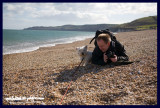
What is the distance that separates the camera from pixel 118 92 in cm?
357

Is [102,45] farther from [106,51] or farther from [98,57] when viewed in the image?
[98,57]

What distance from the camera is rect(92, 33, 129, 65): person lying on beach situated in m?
5.08

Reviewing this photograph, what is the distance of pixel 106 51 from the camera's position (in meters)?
5.60

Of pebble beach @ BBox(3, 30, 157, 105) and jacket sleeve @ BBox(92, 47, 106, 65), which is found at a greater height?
jacket sleeve @ BBox(92, 47, 106, 65)

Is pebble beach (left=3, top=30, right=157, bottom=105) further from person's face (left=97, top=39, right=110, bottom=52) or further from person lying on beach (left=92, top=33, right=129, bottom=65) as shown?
person's face (left=97, top=39, right=110, bottom=52)

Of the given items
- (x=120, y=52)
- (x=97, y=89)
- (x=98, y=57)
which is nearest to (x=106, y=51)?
(x=98, y=57)

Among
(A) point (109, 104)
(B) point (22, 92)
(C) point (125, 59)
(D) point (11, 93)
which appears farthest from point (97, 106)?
(C) point (125, 59)

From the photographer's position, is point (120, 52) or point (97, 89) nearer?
point (97, 89)

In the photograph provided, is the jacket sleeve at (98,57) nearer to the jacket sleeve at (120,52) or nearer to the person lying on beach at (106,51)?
the person lying on beach at (106,51)

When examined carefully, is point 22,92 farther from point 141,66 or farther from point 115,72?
point 141,66

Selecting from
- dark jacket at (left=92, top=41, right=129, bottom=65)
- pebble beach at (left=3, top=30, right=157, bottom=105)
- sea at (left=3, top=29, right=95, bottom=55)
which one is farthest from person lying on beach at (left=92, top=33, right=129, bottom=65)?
sea at (left=3, top=29, right=95, bottom=55)

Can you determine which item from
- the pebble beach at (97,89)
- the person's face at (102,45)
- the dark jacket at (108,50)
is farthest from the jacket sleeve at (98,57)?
the pebble beach at (97,89)

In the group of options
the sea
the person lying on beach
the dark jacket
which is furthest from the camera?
the sea

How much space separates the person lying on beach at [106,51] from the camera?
5.08 m
